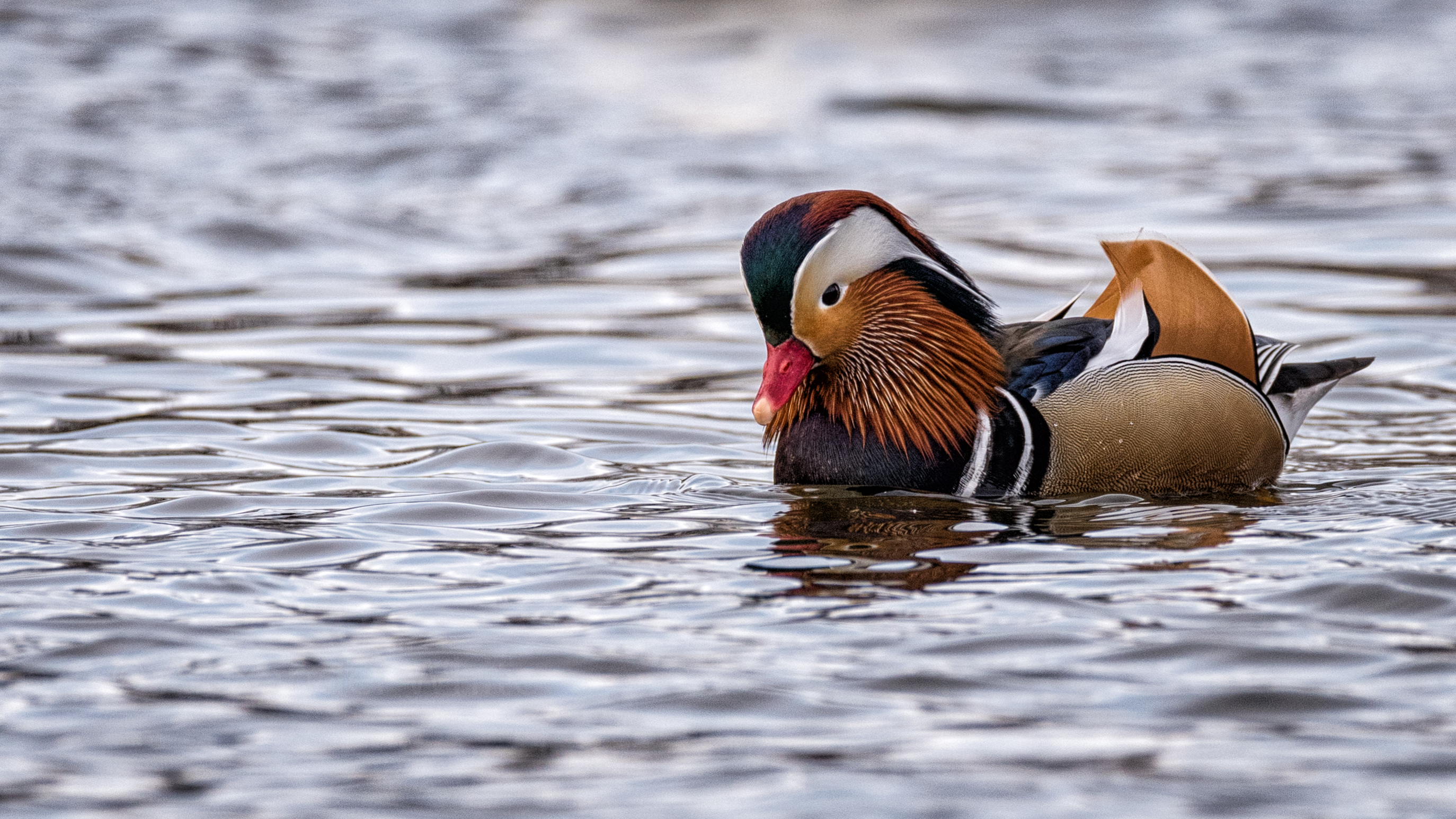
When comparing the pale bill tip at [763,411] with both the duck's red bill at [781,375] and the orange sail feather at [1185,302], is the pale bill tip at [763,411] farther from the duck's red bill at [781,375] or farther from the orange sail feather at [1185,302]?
the orange sail feather at [1185,302]

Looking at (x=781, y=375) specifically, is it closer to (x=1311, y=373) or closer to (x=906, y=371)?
(x=906, y=371)

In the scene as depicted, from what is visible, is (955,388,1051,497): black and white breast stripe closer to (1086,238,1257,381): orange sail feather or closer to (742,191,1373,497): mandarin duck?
(742,191,1373,497): mandarin duck

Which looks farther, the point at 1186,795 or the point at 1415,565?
the point at 1415,565

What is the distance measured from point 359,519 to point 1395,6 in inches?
640

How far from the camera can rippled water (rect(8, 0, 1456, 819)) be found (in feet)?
10.9

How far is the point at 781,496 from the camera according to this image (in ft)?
18.0

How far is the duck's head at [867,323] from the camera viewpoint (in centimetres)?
509

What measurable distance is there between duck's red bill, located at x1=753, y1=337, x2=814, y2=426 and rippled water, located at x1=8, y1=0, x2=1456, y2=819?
317 mm

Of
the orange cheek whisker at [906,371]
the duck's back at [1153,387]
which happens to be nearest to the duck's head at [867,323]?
the orange cheek whisker at [906,371]

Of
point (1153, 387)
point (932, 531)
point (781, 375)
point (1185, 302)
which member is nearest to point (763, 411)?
point (781, 375)

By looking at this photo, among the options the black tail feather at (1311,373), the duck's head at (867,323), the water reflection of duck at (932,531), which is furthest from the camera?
the black tail feather at (1311,373)

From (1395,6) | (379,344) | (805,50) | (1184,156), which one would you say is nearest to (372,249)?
(379,344)

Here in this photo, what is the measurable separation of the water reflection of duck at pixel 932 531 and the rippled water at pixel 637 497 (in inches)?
0.9

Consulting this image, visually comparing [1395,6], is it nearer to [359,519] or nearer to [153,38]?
[153,38]
